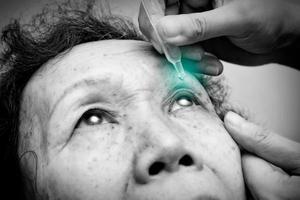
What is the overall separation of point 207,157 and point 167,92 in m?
0.24

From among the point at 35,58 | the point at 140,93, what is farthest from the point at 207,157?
the point at 35,58

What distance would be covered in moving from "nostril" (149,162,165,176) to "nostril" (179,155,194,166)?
0.05m

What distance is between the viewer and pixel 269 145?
1.13 m

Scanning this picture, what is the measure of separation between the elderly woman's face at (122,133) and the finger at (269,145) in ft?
0.15

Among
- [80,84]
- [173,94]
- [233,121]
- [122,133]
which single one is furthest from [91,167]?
[233,121]

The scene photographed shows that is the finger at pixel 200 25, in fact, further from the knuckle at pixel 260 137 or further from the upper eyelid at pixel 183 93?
the knuckle at pixel 260 137

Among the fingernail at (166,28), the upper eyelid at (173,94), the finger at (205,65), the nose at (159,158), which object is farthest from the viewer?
the finger at (205,65)

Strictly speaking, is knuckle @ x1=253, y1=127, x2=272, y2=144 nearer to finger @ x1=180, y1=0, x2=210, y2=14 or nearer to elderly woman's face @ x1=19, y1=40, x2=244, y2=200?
elderly woman's face @ x1=19, y1=40, x2=244, y2=200

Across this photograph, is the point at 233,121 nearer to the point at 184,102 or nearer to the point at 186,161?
the point at 184,102

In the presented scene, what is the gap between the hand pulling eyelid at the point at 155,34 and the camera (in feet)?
3.62

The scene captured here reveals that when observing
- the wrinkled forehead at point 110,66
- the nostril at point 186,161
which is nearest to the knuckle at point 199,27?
the wrinkled forehead at point 110,66

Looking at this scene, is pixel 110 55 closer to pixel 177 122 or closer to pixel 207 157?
pixel 177 122

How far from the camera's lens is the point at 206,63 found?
4.12 ft

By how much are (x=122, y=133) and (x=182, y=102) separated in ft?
0.90
